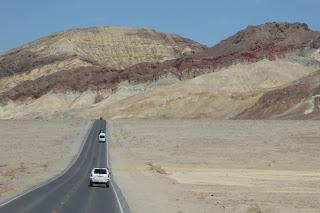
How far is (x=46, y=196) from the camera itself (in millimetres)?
29078

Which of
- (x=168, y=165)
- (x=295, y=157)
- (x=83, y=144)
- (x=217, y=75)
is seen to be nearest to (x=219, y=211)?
(x=168, y=165)

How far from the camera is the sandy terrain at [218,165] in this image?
98.3 ft

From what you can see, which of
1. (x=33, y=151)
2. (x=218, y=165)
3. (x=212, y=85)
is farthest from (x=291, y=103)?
(x=218, y=165)

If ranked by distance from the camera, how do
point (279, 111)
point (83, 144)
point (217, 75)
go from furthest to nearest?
point (217, 75)
point (279, 111)
point (83, 144)

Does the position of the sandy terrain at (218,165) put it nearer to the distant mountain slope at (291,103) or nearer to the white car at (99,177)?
the white car at (99,177)

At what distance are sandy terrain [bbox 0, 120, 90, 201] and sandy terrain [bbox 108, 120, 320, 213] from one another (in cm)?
540

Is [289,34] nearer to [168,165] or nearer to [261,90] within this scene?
[261,90]

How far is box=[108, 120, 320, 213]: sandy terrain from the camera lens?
98.3 feet

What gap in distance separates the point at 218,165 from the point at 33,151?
1074 inches

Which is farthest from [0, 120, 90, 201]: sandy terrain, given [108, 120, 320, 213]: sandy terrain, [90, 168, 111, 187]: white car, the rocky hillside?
the rocky hillside

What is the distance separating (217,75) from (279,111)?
45.6 metres

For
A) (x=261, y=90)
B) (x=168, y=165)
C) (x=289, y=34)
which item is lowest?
(x=168, y=165)

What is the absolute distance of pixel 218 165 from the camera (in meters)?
62.4

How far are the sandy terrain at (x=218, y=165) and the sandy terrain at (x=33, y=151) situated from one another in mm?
5397
